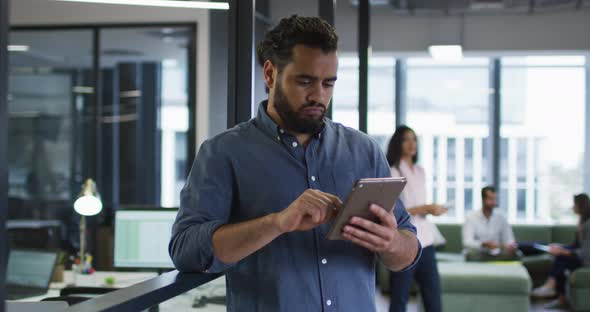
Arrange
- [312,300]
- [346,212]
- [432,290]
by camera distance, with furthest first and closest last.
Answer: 1. [432,290]
2. [312,300]
3. [346,212]

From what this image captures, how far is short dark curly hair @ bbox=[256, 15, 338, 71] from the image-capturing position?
1968 mm

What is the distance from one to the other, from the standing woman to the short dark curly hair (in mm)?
3700

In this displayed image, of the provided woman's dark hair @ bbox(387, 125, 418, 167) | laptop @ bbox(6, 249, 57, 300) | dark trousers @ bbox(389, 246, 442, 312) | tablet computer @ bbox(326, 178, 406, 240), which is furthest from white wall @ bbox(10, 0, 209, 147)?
tablet computer @ bbox(326, 178, 406, 240)

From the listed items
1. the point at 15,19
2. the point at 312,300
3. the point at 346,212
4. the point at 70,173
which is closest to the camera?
the point at 346,212

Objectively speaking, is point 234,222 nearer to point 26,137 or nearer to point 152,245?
point 152,245

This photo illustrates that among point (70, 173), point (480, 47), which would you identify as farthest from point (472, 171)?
point (70, 173)

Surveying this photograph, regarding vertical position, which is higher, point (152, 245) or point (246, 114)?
point (246, 114)

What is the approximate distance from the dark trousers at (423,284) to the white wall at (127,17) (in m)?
2.75

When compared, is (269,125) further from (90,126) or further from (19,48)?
(19,48)

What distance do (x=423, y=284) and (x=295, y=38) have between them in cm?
411

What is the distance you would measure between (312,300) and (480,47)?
827cm

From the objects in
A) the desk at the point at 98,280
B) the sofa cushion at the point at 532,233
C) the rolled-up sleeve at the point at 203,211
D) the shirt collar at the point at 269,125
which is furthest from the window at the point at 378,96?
the rolled-up sleeve at the point at 203,211

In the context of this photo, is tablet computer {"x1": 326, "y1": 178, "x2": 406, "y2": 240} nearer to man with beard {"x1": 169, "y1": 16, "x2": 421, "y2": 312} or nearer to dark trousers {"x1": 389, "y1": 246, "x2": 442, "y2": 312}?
man with beard {"x1": 169, "y1": 16, "x2": 421, "y2": 312}

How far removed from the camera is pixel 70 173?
9.52m
